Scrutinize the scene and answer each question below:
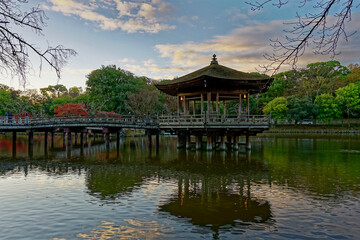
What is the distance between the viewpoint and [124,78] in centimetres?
6756

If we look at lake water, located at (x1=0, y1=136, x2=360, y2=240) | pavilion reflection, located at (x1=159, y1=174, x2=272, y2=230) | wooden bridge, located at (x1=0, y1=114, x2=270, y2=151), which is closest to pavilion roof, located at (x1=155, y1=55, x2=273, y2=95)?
wooden bridge, located at (x1=0, y1=114, x2=270, y2=151)

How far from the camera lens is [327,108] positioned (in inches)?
2483

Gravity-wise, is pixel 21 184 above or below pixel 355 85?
below

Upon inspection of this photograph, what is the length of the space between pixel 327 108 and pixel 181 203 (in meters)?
62.6

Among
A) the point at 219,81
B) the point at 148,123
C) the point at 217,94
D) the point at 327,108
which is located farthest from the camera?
the point at 327,108

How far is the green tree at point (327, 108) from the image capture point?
62.8 meters

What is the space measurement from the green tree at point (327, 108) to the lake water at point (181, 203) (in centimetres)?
5049

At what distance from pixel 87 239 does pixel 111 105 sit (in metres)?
58.5

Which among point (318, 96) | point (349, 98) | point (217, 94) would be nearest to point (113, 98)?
point (217, 94)

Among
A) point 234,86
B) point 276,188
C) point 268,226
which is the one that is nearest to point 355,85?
point 234,86

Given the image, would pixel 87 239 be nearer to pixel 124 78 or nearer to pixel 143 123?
pixel 143 123

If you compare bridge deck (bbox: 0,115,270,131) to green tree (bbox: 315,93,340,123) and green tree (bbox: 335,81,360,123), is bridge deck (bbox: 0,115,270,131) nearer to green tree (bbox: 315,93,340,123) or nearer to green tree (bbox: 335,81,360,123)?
green tree (bbox: 315,93,340,123)

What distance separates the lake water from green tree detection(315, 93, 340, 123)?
50489 mm

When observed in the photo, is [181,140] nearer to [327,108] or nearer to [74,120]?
[74,120]
